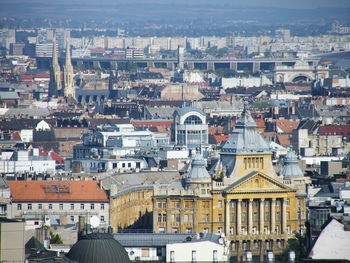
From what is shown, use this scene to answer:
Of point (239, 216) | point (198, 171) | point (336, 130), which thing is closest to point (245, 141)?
point (198, 171)

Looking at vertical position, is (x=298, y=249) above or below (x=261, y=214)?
below

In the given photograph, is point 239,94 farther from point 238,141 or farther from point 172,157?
point 238,141

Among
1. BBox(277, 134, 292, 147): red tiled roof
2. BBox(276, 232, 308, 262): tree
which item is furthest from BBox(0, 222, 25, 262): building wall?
BBox(277, 134, 292, 147): red tiled roof

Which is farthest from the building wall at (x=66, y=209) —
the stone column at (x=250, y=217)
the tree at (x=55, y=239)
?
the tree at (x=55, y=239)

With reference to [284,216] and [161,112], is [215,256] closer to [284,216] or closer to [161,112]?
[284,216]

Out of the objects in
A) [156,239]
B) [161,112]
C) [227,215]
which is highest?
[161,112]
